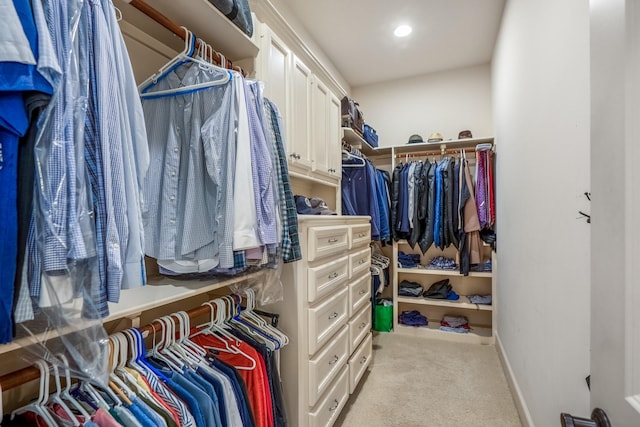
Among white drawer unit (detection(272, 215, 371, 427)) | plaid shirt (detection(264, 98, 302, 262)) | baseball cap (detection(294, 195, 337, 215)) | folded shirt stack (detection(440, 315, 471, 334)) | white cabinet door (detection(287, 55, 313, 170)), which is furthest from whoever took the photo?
folded shirt stack (detection(440, 315, 471, 334))

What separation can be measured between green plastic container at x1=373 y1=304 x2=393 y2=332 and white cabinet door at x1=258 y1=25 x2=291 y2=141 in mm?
2135

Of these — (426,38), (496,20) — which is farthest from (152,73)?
(496,20)

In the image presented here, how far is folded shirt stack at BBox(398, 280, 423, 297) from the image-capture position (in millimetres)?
3070

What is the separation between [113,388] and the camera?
2.48 ft

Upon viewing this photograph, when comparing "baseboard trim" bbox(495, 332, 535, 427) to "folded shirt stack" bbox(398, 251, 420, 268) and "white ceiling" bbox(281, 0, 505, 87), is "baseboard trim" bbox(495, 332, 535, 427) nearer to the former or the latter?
"folded shirt stack" bbox(398, 251, 420, 268)

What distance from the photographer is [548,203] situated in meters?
Answer: 1.27

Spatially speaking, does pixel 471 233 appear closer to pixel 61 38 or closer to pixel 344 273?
pixel 344 273

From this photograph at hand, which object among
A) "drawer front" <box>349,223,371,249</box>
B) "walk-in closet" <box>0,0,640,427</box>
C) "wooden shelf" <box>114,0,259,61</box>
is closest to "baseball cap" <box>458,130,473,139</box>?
"walk-in closet" <box>0,0,640,427</box>

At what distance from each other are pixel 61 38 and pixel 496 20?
291cm

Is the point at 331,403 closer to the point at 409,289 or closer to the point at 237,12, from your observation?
the point at 409,289

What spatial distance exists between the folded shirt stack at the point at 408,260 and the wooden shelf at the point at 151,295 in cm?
220

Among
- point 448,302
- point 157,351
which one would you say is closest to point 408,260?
point 448,302

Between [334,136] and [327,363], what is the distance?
157cm

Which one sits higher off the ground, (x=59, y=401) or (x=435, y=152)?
(x=435, y=152)
